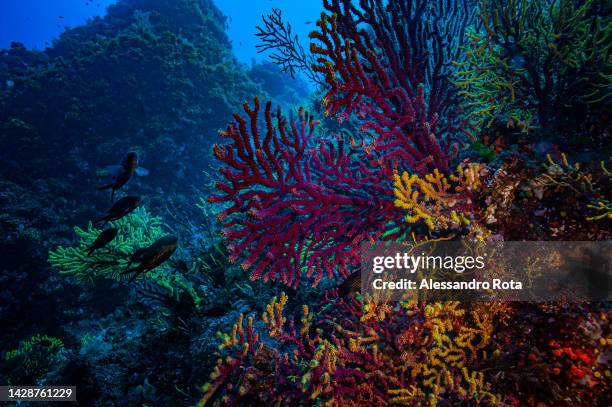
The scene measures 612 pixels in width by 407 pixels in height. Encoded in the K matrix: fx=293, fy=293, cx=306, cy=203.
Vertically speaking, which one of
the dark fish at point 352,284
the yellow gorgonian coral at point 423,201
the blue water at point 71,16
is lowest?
the dark fish at point 352,284

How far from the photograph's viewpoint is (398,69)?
272 centimetres

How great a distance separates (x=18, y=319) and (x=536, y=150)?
411 inches

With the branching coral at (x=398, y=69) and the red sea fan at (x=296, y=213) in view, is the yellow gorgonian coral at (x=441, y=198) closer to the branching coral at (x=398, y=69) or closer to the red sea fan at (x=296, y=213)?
the branching coral at (x=398, y=69)

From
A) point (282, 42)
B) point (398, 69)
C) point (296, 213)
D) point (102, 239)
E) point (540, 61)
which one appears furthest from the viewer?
point (282, 42)

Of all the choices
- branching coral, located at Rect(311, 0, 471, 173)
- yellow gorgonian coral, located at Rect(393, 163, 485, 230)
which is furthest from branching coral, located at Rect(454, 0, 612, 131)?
yellow gorgonian coral, located at Rect(393, 163, 485, 230)

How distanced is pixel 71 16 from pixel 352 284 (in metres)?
158

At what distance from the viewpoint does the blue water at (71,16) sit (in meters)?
93.4

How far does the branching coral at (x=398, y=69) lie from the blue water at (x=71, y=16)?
301ft

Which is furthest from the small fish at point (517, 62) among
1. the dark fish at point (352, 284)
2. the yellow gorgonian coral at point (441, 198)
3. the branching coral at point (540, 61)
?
the dark fish at point (352, 284)

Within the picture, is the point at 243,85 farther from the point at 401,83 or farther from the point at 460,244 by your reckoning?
the point at 460,244

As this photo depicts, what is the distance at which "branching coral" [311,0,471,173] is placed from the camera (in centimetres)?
218

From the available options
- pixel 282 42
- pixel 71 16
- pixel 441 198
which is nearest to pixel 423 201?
pixel 441 198

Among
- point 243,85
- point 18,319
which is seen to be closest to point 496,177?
point 18,319

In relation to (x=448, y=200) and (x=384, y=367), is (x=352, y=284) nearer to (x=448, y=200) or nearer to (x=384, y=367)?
(x=384, y=367)
